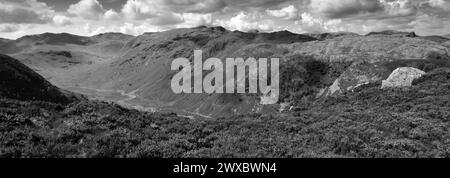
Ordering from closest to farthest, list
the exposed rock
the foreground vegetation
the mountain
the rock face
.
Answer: the foreground vegetation → the rock face → the mountain → the exposed rock

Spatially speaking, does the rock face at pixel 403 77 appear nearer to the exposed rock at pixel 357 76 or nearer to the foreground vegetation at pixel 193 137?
the foreground vegetation at pixel 193 137

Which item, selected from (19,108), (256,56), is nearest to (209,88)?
(256,56)

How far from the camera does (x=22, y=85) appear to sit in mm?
77125

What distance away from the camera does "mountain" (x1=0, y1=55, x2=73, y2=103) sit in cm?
7238

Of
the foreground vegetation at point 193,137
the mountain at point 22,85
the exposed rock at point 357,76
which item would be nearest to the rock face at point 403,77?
the foreground vegetation at point 193,137

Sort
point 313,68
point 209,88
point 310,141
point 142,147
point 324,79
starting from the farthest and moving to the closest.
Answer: point 209,88
point 313,68
point 324,79
point 310,141
point 142,147

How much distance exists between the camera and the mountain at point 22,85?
72.4 m

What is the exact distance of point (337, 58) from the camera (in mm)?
151375

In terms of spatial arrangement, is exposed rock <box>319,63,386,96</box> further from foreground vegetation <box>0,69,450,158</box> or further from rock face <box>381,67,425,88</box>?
foreground vegetation <box>0,69,450,158</box>

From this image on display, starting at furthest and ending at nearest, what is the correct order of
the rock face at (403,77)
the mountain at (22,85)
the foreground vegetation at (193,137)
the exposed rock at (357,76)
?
the exposed rock at (357,76) < the mountain at (22,85) < the rock face at (403,77) < the foreground vegetation at (193,137)

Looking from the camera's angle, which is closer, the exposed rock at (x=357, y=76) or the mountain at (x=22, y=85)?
the mountain at (x=22, y=85)

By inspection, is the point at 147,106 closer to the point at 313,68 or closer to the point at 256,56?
the point at 256,56

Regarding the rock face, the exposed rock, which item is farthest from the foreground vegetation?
the exposed rock

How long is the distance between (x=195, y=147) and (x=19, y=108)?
9.95m
